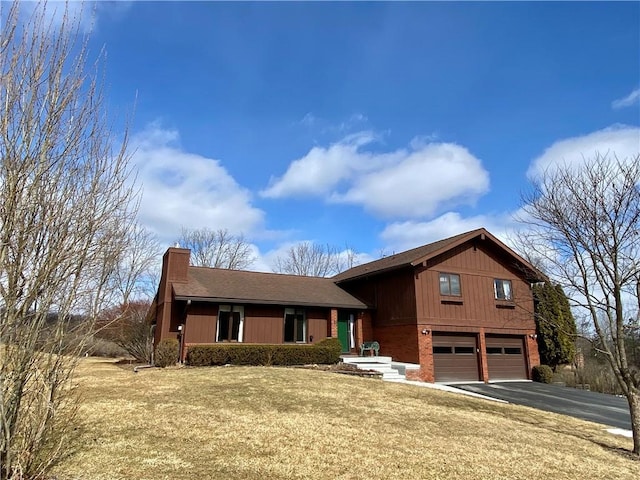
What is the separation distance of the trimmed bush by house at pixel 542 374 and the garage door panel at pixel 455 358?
3593 mm

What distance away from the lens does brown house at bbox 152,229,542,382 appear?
18516mm

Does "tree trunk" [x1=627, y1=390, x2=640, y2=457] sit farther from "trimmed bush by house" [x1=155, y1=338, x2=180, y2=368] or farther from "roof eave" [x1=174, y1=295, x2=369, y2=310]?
"trimmed bush by house" [x1=155, y1=338, x2=180, y2=368]

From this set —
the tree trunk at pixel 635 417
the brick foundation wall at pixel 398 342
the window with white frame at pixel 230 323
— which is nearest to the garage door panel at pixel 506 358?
the brick foundation wall at pixel 398 342

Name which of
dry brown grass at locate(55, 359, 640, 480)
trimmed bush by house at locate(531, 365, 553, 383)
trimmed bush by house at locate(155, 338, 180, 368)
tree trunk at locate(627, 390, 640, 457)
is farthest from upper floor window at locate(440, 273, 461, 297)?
trimmed bush by house at locate(155, 338, 180, 368)

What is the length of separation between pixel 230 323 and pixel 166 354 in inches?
122

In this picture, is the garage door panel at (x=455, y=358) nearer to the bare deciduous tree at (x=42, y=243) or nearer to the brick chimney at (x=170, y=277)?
the brick chimney at (x=170, y=277)

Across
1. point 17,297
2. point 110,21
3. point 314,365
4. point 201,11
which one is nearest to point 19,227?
point 17,297

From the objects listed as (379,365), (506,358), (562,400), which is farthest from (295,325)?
(562,400)

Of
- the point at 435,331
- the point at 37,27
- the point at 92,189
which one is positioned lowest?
the point at 435,331

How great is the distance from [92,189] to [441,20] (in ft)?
33.7

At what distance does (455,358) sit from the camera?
64.3 feet

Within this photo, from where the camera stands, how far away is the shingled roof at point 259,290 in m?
18.4

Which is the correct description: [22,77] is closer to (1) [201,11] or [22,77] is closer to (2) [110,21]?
(2) [110,21]

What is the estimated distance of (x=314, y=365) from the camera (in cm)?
1789
